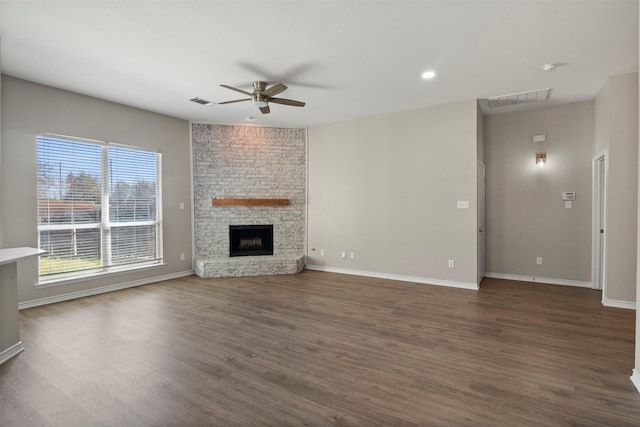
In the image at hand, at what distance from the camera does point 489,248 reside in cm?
558

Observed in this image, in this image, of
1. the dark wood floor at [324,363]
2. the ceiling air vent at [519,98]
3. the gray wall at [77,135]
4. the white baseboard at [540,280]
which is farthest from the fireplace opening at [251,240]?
the ceiling air vent at [519,98]

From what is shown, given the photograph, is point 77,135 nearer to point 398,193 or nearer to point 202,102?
point 202,102

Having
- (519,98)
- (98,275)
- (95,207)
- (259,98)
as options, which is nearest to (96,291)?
(98,275)

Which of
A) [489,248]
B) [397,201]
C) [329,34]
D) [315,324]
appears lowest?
[315,324]

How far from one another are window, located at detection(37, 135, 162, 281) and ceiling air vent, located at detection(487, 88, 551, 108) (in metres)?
5.79

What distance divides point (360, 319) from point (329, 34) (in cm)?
303

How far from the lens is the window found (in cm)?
416

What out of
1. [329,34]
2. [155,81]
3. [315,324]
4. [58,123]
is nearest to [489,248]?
[315,324]

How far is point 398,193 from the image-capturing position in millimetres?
5398

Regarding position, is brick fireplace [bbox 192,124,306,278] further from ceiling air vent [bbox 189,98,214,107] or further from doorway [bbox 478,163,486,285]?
doorway [bbox 478,163,486,285]

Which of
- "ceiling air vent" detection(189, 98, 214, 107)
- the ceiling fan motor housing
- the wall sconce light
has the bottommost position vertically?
the wall sconce light

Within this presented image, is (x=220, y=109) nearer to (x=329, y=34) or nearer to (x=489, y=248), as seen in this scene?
(x=329, y=34)

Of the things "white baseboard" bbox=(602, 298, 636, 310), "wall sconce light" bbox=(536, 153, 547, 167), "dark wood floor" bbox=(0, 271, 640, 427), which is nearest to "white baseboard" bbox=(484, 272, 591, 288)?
"dark wood floor" bbox=(0, 271, 640, 427)

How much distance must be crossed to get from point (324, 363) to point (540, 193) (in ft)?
15.9
